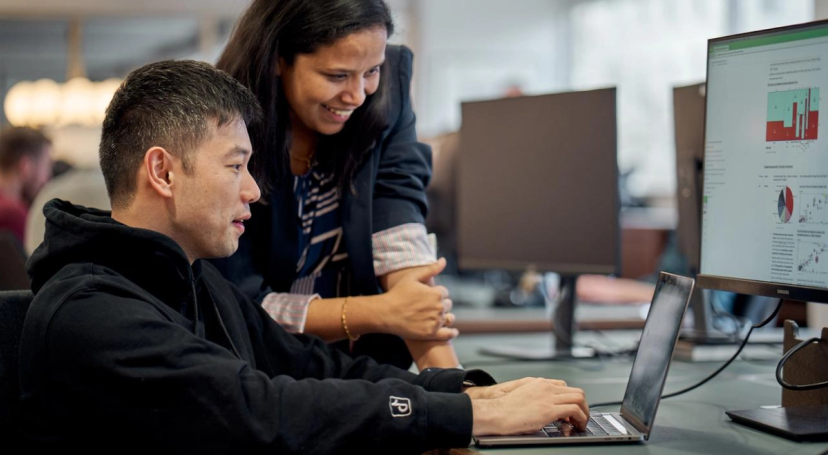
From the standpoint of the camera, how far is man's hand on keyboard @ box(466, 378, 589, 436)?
1130 mm

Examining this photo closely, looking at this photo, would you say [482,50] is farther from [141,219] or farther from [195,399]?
[195,399]

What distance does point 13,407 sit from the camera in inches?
45.7

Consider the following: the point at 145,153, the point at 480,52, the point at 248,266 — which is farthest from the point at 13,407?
the point at 480,52

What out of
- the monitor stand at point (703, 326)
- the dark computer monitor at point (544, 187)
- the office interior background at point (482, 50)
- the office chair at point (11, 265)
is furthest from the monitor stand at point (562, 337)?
the office interior background at point (482, 50)

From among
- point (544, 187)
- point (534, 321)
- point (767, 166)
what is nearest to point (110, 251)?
point (767, 166)

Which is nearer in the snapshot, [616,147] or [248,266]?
[248,266]

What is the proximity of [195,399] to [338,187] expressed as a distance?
72cm

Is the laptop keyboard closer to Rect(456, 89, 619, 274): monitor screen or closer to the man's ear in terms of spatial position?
the man's ear

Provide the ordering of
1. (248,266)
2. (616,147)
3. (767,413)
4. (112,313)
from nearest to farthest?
(112,313)
(767,413)
(248,266)
(616,147)

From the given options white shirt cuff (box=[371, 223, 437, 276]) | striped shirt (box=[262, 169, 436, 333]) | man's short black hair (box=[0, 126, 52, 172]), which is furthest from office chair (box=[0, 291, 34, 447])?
man's short black hair (box=[0, 126, 52, 172])

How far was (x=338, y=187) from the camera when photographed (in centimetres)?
169

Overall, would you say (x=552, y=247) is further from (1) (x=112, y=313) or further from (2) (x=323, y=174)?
(1) (x=112, y=313)

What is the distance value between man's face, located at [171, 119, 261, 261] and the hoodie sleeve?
0.16 metres

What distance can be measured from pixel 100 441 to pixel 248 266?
1.98ft
